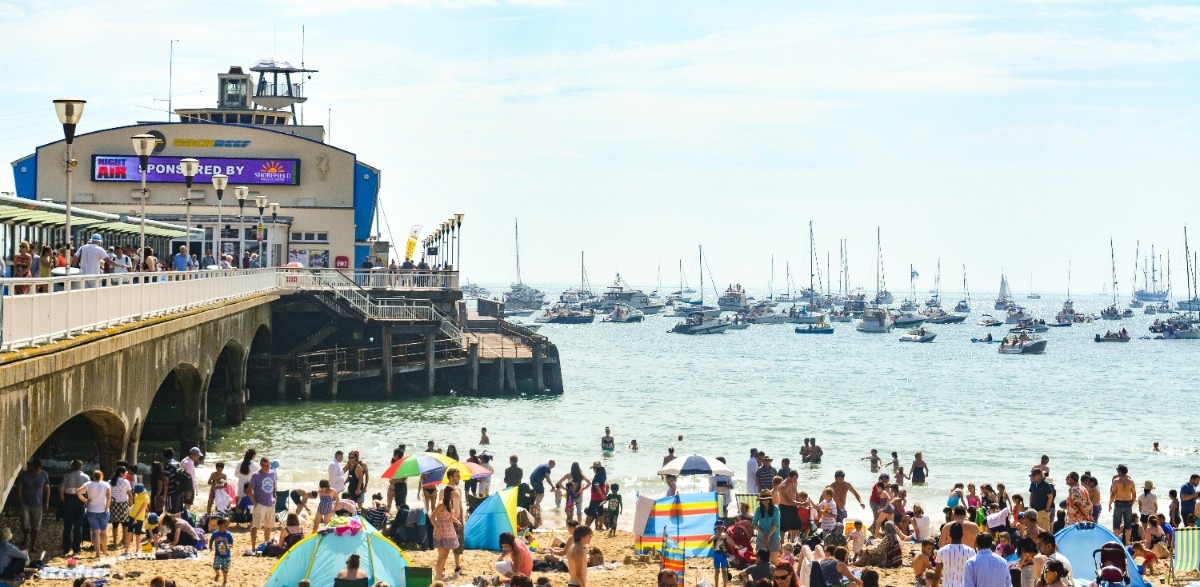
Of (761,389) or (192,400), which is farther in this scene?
(761,389)

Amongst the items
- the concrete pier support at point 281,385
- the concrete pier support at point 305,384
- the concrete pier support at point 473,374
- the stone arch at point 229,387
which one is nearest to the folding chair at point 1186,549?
the stone arch at point 229,387

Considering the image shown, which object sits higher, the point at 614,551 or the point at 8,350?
the point at 8,350

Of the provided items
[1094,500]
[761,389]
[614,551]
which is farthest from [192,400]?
[761,389]

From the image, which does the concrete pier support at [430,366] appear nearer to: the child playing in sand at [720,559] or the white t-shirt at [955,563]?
the child playing in sand at [720,559]

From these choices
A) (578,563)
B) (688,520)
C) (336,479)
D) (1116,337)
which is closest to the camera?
(578,563)

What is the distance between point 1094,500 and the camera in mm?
24422

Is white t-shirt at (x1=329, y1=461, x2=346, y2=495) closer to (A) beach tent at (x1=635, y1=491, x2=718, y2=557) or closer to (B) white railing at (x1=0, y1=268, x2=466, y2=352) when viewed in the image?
(B) white railing at (x1=0, y1=268, x2=466, y2=352)

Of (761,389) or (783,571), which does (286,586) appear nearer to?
→ (783,571)

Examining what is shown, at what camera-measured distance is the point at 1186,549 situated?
20125 mm

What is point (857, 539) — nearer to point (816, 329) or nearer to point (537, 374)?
point (537, 374)

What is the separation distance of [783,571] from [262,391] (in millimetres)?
37377

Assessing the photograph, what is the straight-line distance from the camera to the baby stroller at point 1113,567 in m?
13.8

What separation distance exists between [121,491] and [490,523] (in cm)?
529

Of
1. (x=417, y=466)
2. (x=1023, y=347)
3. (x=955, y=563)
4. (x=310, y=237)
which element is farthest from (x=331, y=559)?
(x=1023, y=347)
